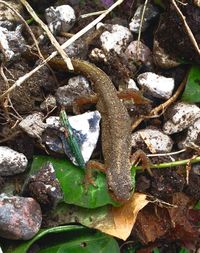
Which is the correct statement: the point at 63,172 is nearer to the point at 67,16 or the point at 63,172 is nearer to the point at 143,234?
the point at 143,234

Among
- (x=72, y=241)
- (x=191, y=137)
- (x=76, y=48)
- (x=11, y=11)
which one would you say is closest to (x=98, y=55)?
(x=76, y=48)

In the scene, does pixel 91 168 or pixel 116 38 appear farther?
pixel 116 38

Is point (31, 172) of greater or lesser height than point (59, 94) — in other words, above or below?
below

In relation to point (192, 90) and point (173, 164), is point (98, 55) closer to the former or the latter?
point (192, 90)

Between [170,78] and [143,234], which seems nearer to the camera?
[143,234]

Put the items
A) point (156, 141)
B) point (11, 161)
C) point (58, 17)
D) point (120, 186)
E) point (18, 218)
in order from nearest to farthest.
Answer: point (18, 218), point (11, 161), point (120, 186), point (156, 141), point (58, 17)

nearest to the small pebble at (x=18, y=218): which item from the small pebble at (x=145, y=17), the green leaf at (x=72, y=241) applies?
the green leaf at (x=72, y=241)

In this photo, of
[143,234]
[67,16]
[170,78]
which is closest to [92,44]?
[67,16]
